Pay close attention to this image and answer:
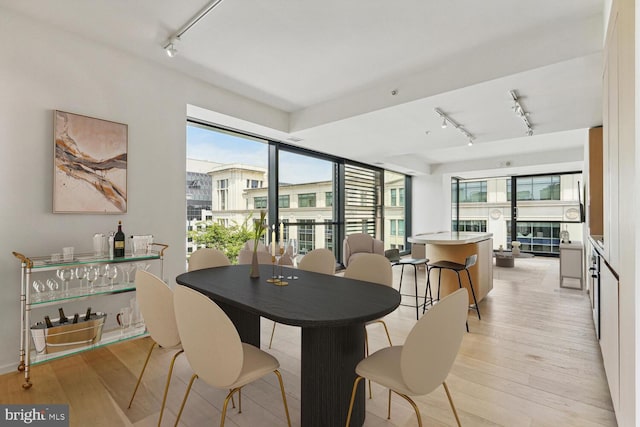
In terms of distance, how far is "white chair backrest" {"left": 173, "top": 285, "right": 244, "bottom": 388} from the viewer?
1396mm

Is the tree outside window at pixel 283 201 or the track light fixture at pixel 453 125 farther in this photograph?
the tree outside window at pixel 283 201

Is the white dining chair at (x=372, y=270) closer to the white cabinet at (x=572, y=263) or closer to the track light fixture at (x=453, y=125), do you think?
the track light fixture at (x=453, y=125)

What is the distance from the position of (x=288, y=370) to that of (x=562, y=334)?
281cm

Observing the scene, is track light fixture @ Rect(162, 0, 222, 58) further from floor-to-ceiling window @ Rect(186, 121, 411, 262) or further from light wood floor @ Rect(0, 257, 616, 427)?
light wood floor @ Rect(0, 257, 616, 427)

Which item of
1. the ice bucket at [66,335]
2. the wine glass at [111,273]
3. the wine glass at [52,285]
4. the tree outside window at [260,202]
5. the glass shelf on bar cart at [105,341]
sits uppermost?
the tree outside window at [260,202]

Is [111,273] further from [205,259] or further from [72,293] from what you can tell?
[205,259]

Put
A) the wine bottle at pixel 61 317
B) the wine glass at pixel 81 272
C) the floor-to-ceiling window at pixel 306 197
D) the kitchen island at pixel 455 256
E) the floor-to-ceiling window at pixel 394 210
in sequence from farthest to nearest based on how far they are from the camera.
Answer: the floor-to-ceiling window at pixel 394 210 < the floor-to-ceiling window at pixel 306 197 < the kitchen island at pixel 455 256 < the wine glass at pixel 81 272 < the wine bottle at pixel 61 317

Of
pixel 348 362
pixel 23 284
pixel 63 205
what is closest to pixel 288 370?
pixel 348 362

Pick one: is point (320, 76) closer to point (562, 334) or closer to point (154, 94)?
point (154, 94)

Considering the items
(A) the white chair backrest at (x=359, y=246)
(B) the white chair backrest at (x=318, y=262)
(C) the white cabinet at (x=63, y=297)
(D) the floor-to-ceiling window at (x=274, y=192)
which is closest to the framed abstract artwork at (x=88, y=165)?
(C) the white cabinet at (x=63, y=297)

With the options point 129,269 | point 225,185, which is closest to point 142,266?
point 129,269

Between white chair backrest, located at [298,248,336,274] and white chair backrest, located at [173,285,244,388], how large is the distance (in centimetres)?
154

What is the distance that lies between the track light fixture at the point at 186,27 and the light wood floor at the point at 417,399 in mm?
2644

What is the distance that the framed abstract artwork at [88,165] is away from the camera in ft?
8.74
